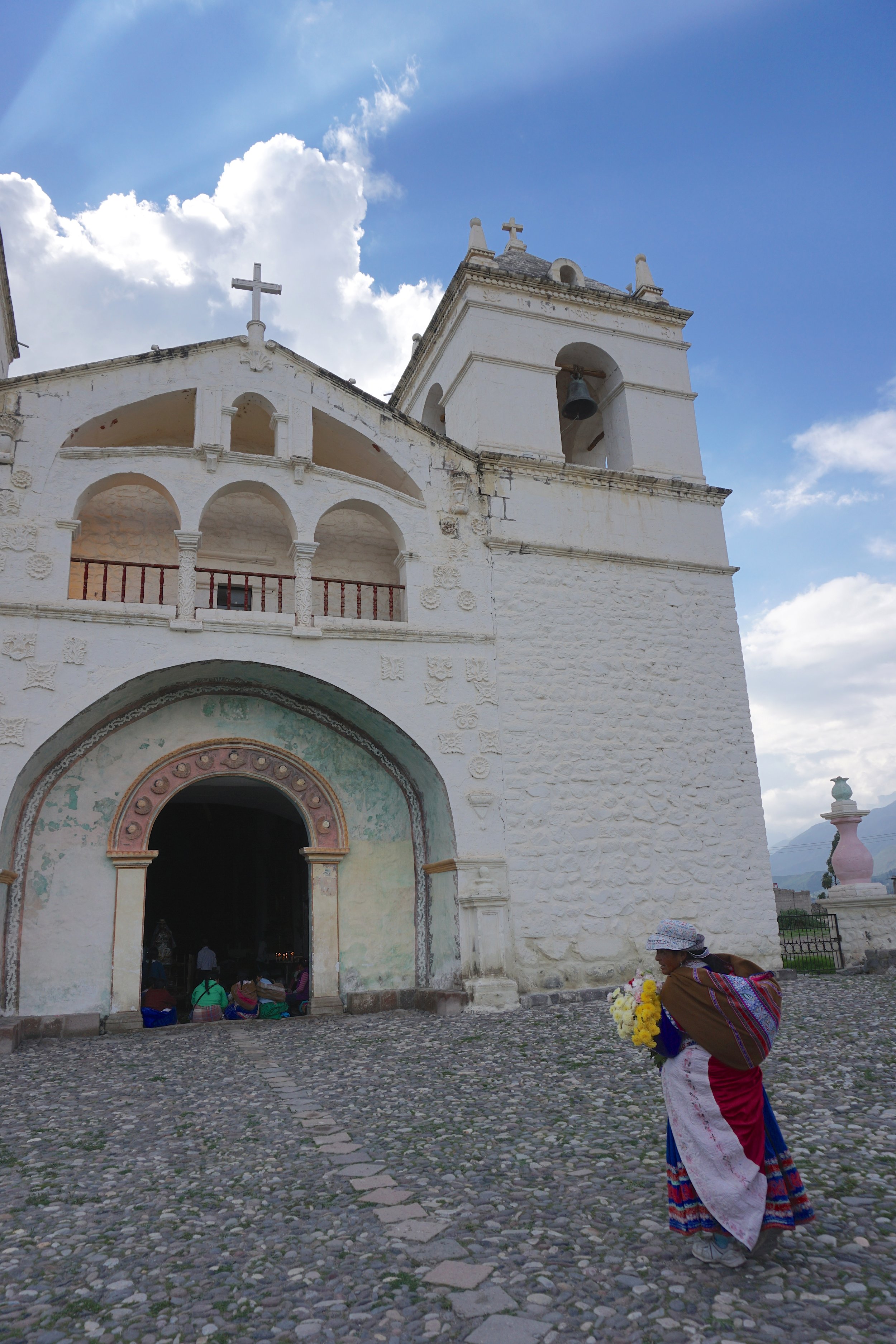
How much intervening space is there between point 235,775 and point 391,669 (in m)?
2.23

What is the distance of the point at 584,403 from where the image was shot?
39.8 feet

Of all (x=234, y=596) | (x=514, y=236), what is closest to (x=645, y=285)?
(x=514, y=236)

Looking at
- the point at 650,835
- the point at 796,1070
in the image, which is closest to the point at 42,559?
the point at 650,835

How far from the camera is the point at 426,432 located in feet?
36.7

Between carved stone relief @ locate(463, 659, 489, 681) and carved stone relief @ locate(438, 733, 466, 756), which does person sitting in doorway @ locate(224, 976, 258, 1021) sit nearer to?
carved stone relief @ locate(438, 733, 466, 756)

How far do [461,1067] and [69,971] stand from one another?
15.7ft

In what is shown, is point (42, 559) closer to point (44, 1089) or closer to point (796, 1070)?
point (44, 1089)

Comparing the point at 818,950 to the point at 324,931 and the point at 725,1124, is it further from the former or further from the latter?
the point at 725,1124

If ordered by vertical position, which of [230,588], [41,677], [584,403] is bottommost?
[41,677]

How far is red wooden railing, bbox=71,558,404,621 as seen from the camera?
9.76 metres

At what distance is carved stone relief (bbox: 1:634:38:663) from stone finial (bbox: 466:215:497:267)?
7.65 m

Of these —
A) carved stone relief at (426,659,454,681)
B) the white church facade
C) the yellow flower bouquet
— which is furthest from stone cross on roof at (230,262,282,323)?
the yellow flower bouquet

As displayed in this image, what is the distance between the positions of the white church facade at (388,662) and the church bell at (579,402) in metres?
0.05

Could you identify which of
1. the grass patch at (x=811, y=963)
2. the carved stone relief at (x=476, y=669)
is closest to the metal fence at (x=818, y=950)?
the grass patch at (x=811, y=963)
